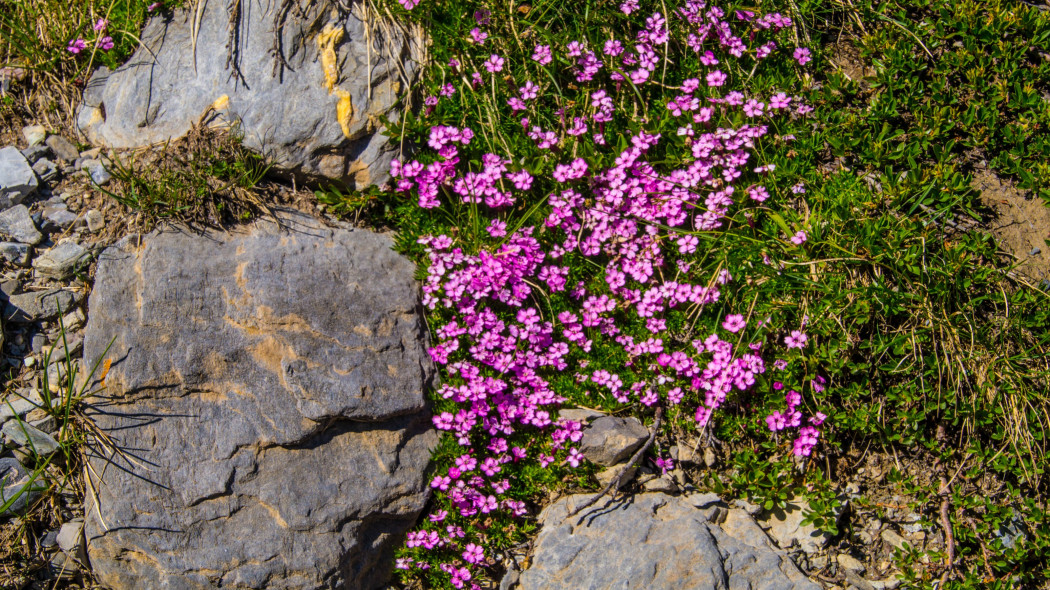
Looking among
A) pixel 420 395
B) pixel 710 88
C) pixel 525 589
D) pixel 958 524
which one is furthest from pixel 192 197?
pixel 958 524

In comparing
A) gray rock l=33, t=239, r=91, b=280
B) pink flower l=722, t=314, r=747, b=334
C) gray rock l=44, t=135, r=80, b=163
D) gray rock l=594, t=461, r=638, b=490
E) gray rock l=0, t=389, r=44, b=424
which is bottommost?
gray rock l=594, t=461, r=638, b=490

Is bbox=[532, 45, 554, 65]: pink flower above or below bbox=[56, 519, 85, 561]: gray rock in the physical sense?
above

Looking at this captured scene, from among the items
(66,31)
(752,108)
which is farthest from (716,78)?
(66,31)

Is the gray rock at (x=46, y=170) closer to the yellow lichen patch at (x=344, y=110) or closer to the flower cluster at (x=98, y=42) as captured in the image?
the flower cluster at (x=98, y=42)

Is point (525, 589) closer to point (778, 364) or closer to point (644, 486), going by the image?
point (644, 486)

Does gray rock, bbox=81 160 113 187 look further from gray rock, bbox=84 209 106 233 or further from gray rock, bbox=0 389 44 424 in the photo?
gray rock, bbox=0 389 44 424

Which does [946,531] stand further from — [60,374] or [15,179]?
[15,179]

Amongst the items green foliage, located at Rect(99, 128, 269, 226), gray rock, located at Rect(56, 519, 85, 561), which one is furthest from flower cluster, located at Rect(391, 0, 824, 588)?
gray rock, located at Rect(56, 519, 85, 561)

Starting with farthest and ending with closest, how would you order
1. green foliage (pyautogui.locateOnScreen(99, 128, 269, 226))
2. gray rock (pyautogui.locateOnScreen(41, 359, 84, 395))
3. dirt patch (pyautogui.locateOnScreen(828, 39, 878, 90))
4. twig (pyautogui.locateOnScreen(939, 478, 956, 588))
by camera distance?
Result: dirt patch (pyautogui.locateOnScreen(828, 39, 878, 90)) < green foliage (pyautogui.locateOnScreen(99, 128, 269, 226)) < gray rock (pyautogui.locateOnScreen(41, 359, 84, 395)) < twig (pyautogui.locateOnScreen(939, 478, 956, 588))
